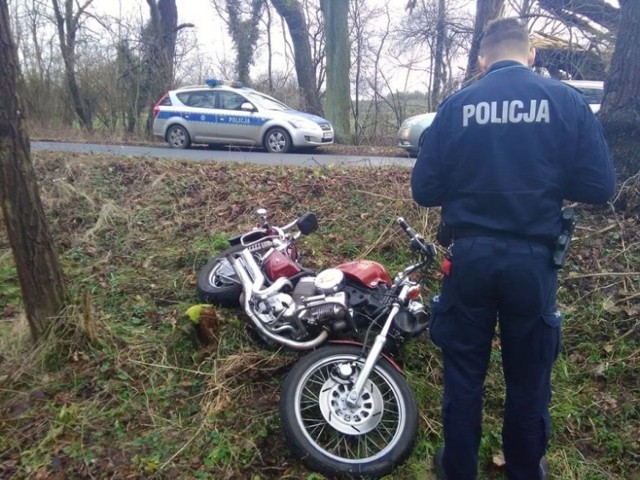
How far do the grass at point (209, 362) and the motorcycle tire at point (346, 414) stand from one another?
166 mm

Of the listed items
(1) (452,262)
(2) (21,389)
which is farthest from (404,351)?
(2) (21,389)

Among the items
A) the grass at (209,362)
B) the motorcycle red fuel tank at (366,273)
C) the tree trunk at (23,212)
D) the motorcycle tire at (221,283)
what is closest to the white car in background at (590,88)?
the grass at (209,362)

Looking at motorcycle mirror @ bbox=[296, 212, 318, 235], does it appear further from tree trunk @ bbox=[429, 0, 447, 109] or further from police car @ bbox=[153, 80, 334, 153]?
tree trunk @ bbox=[429, 0, 447, 109]

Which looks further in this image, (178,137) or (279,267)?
(178,137)

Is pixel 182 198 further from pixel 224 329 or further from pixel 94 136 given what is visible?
pixel 94 136

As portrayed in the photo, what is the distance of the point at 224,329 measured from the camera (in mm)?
4148

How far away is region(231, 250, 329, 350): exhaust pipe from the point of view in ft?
11.6

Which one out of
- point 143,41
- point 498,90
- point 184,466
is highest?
point 143,41

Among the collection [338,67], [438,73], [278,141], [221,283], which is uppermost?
[438,73]

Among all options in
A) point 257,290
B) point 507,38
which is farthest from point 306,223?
point 507,38

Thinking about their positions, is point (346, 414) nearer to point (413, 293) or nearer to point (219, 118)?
point (413, 293)

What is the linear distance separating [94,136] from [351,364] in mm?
14744

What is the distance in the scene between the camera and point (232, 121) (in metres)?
12.4

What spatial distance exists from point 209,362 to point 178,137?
9.92m
